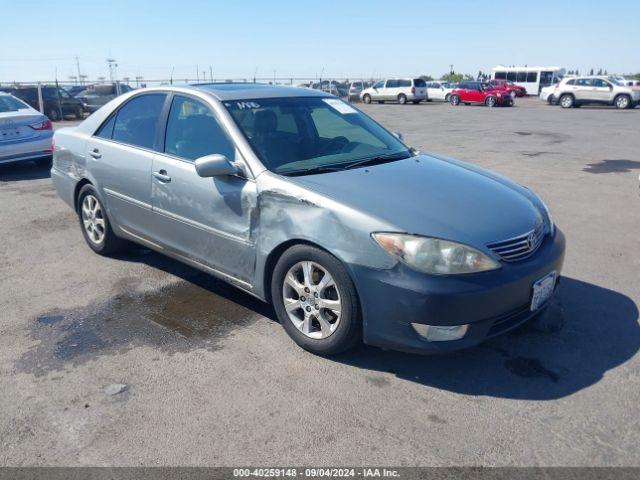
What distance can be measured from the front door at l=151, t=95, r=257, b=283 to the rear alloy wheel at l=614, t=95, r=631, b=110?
104ft

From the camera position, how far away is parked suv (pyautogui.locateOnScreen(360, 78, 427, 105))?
121ft

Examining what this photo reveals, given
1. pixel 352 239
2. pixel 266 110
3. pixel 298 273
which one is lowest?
pixel 298 273

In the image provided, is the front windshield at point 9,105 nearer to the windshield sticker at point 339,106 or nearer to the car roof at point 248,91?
the car roof at point 248,91

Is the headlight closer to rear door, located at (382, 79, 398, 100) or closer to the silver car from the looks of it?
the silver car

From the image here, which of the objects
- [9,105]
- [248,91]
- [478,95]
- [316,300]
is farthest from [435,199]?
[478,95]

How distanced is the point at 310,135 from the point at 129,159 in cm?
159

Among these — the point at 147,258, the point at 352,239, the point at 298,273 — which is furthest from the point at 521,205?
the point at 147,258

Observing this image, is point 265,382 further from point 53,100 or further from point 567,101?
point 567,101

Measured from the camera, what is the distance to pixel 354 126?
4.82m

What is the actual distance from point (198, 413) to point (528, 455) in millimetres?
1695

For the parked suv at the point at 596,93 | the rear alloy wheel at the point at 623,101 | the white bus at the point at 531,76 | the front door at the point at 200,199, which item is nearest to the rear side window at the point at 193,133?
the front door at the point at 200,199

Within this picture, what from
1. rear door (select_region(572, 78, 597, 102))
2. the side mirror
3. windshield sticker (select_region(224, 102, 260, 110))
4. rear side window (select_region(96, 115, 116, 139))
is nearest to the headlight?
the side mirror

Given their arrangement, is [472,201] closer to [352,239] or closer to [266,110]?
[352,239]

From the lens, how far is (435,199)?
3.62m
